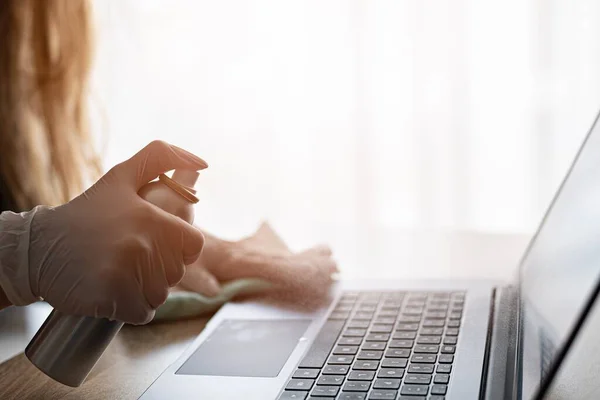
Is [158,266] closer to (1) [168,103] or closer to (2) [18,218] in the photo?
(2) [18,218]

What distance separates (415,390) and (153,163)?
289 mm

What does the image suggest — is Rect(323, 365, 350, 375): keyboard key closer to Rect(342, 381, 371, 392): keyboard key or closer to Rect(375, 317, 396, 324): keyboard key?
Rect(342, 381, 371, 392): keyboard key

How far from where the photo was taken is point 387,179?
249cm

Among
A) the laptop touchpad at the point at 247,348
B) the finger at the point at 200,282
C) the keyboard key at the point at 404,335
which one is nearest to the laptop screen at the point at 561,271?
the keyboard key at the point at 404,335

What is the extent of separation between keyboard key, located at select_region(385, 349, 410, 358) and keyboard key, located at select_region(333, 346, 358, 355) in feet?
0.10

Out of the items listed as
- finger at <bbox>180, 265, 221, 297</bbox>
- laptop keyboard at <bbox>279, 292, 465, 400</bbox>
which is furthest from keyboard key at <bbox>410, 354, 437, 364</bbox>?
finger at <bbox>180, 265, 221, 297</bbox>

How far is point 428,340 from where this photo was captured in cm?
76

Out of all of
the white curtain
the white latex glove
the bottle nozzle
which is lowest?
the white curtain

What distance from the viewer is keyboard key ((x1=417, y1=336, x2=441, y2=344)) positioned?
29.6 inches

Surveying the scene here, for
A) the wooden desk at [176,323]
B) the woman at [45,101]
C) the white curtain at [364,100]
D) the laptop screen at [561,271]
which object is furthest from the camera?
the white curtain at [364,100]

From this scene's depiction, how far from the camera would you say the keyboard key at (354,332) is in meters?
0.80

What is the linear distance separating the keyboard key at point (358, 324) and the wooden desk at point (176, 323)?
176 mm

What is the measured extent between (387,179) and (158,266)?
1.89 meters

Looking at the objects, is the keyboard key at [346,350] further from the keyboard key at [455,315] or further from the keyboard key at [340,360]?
the keyboard key at [455,315]
